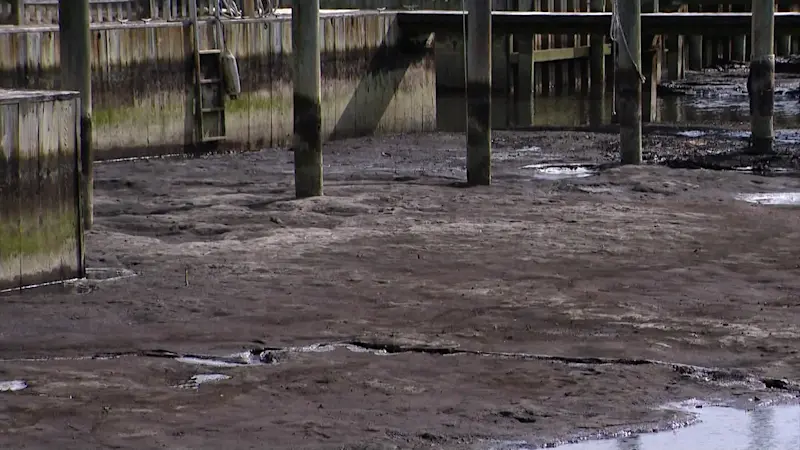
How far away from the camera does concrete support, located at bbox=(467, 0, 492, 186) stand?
53.9 feet

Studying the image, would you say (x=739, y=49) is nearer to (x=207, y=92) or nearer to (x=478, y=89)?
(x=207, y=92)

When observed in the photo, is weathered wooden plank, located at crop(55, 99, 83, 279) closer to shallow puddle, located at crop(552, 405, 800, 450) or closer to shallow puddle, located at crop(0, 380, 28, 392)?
shallow puddle, located at crop(0, 380, 28, 392)

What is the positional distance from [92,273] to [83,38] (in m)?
2.46

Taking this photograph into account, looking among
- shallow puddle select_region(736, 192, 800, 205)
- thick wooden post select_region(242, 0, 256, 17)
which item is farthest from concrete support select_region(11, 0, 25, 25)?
shallow puddle select_region(736, 192, 800, 205)

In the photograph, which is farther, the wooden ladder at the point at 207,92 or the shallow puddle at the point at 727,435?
the wooden ladder at the point at 207,92

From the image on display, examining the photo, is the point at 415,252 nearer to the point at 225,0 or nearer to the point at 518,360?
the point at 518,360

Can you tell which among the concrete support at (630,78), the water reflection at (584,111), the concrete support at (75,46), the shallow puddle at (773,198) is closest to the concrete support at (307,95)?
the concrete support at (75,46)

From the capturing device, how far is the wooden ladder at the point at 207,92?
2059 centimetres

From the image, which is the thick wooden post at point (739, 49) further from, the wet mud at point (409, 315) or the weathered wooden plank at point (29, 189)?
the weathered wooden plank at point (29, 189)

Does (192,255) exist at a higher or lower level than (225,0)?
lower

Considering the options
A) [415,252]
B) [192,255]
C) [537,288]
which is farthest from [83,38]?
[537,288]

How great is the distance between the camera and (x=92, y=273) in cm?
1211

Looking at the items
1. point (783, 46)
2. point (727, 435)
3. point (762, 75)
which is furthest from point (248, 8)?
point (783, 46)

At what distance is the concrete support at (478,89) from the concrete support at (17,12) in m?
5.84
